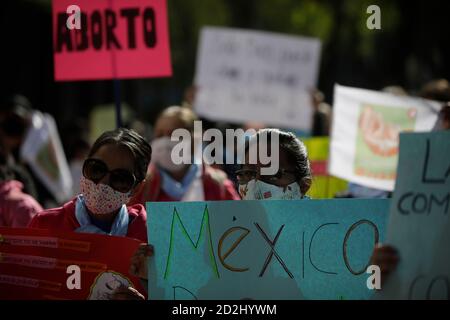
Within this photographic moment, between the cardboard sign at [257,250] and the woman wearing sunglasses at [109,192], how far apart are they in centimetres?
41

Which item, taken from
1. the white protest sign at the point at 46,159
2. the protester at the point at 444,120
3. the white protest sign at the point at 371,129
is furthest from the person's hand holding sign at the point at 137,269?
the white protest sign at the point at 46,159

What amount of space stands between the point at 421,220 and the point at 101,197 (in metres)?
1.38

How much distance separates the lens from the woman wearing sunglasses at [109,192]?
3.96 meters

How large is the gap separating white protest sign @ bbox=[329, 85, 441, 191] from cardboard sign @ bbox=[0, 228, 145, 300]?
10.9 feet

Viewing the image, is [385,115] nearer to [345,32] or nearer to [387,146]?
[387,146]

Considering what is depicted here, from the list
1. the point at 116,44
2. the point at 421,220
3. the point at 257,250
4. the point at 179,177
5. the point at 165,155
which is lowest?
the point at 179,177

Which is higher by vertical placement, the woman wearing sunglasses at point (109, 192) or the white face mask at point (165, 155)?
the woman wearing sunglasses at point (109, 192)

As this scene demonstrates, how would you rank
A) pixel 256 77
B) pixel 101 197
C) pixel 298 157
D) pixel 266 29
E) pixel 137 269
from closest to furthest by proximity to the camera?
pixel 137 269
pixel 101 197
pixel 298 157
pixel 256 77
pixel 266 29

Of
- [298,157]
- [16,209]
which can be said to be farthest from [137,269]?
[16,209]

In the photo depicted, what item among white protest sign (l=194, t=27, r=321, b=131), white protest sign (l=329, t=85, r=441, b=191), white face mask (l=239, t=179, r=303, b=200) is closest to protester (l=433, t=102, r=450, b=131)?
white protest sign (l=329, t=85, r=441, b=191)

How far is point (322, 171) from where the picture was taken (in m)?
7.90

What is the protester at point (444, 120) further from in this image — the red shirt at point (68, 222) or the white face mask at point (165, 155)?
the red shirt at point (68, 222)

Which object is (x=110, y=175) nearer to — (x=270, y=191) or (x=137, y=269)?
(x=137, y=269)
